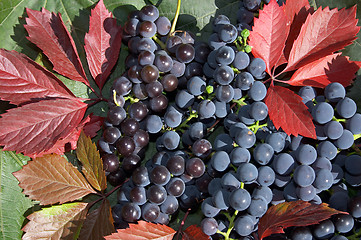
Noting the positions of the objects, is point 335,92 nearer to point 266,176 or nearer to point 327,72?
point 327,72

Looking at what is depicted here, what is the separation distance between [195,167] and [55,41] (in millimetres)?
479

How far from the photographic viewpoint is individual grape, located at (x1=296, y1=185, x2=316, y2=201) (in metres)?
0.71

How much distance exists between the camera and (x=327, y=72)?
0.84 metres

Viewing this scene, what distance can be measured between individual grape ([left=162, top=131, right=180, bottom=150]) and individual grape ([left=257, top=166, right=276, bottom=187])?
0.19 meters

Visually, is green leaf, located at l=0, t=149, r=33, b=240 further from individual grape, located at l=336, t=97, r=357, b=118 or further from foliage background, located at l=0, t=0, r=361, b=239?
individual grape, located at l=336, t=97, r=357, b=118

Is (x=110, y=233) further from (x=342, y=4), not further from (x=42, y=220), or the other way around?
(x=342, y=4)

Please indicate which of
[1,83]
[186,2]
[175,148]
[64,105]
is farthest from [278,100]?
[1,83]

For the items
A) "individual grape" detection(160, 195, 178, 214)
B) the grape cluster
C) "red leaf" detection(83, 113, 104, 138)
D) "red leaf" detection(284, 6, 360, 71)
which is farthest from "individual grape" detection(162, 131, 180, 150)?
"red leaf" detection(284, 6, 360, 71)

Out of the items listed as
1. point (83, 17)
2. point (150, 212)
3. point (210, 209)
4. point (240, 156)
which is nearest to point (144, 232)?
point (150, 212)

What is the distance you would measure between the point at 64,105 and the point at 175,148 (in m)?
0.30

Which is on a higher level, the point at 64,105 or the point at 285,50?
the point at 285,50

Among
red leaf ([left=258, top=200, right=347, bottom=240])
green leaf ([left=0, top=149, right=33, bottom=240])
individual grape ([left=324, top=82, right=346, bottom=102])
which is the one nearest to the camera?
red leaf ([left=258, top=200, right=347, bottom=240])

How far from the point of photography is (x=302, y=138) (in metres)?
0.78

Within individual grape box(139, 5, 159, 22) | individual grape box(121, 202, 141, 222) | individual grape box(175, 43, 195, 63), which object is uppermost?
individual grape box(139, 5, 159, 22)
